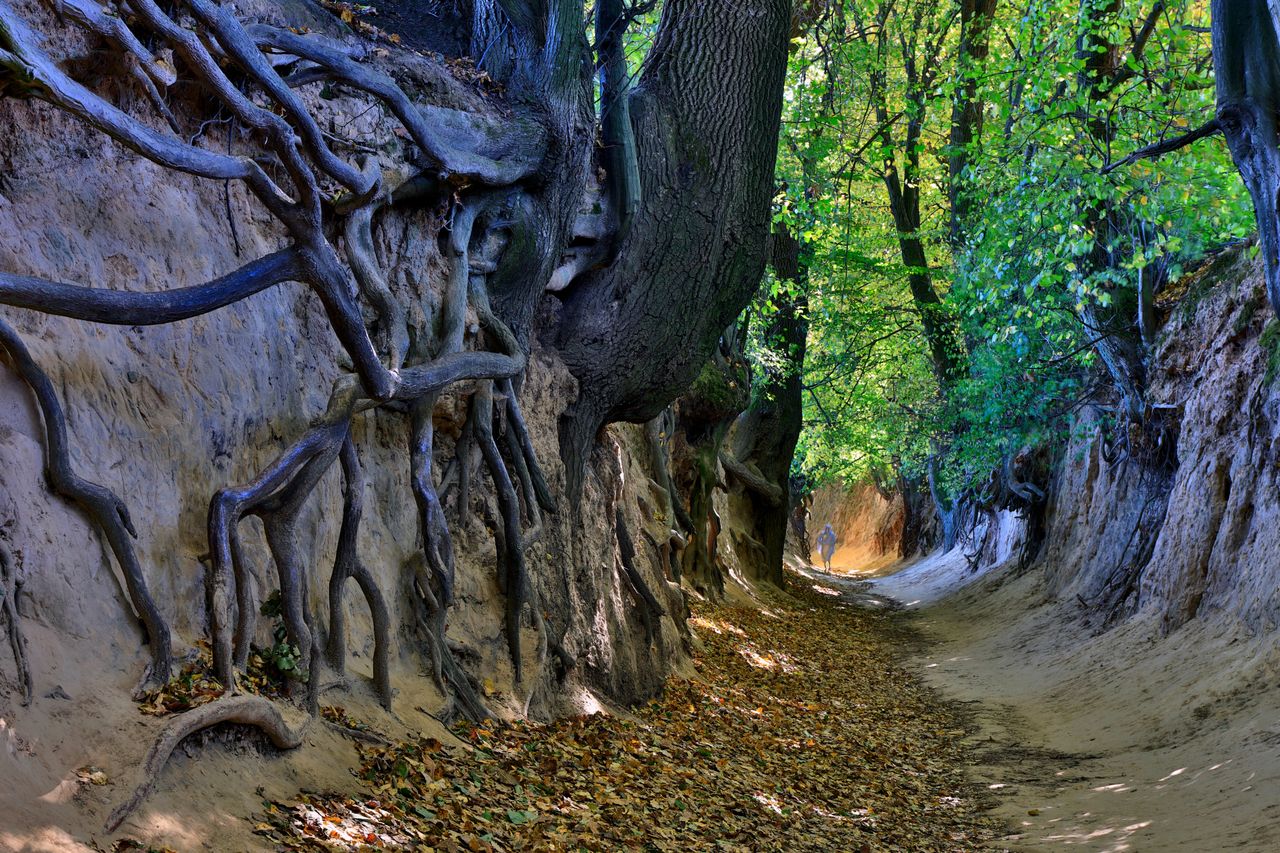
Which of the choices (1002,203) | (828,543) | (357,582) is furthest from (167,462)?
(828,543)

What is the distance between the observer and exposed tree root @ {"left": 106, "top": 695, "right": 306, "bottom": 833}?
351 cm

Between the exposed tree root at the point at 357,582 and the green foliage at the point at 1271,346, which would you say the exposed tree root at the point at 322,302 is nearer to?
the exposed tree root at the point at 357,582

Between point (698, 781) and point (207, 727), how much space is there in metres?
3.85

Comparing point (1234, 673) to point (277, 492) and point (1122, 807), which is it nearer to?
point (1122, 807)

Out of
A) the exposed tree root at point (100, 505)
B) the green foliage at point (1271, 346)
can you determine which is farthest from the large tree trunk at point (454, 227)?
the green foliage at point (1271, 346)

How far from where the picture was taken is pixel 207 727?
4.04 m

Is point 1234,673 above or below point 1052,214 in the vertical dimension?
below

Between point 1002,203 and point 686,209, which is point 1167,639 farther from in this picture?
point 686,209

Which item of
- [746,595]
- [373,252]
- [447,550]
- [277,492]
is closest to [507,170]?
[373,252]

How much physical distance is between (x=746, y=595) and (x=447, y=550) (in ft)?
42.1

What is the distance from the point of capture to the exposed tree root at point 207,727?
351cm

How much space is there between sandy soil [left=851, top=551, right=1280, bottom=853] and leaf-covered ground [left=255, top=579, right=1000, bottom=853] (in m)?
0.53

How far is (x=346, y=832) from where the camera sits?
4102mm

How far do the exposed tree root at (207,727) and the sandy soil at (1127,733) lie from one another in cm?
458
